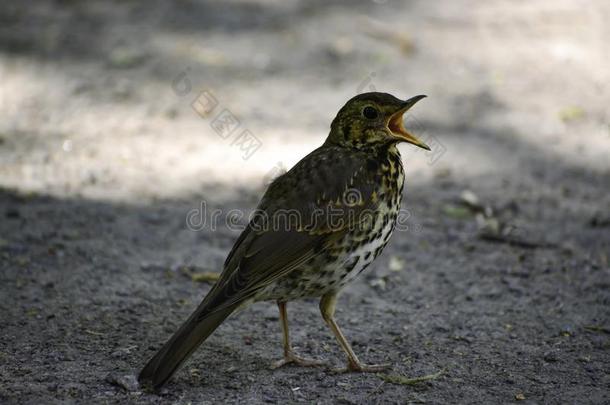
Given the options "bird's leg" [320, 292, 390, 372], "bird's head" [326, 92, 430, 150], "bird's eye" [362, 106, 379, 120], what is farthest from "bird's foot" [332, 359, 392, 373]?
"bird's eye" [362, 106, 379, 120]

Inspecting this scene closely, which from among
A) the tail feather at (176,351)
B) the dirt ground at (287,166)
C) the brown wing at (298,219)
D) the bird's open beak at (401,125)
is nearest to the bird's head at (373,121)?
the bird's open beak at (401,125)

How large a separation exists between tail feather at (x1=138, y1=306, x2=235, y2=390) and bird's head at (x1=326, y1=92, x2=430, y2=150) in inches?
52.5

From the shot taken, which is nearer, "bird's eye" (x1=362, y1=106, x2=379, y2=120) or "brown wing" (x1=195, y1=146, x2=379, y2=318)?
"brown wing" (x1=195, y1=146, x2=379, y2=318)

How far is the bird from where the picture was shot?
13.5 feet

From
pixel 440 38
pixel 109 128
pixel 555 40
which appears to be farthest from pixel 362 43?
pixel 109 128

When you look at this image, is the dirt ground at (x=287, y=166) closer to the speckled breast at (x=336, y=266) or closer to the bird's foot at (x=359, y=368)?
the bird's foot at (x=359, y=368)

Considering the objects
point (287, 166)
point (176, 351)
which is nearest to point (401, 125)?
point (176, 351)

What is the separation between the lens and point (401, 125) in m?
4.73

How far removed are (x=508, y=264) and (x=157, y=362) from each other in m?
2.83

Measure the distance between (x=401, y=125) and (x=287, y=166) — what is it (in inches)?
97.9

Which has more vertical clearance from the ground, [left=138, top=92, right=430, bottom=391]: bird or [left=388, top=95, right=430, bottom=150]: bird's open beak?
[left=388, top=95, right=430, bottom=150]: bird's open beak

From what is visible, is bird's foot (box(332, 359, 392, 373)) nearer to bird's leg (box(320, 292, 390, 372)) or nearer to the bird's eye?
bird's leg (box(320, 292, 390, 372))

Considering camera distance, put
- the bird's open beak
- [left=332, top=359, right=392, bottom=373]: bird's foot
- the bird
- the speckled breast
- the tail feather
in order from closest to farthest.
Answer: the tail feather → the bird → the speckled breast → [left=332, top=359, right=392, bottom=373]: bird's foot → the bird's open beak

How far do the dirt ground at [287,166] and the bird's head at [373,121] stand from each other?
1.18 m
